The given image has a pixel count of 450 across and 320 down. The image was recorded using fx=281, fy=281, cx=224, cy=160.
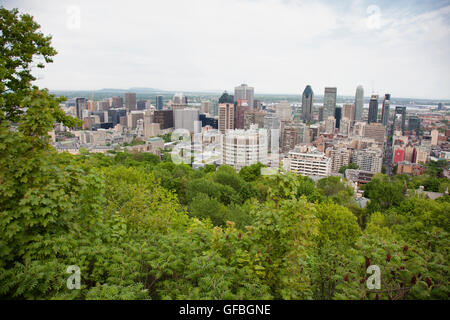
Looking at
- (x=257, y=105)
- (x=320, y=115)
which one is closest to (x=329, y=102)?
(x=320, y=115)

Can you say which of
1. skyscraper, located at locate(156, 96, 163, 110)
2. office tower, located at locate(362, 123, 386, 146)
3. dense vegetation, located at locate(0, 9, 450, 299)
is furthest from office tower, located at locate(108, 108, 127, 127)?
dense vegetation, located at locate(0, 9, 450, 299)

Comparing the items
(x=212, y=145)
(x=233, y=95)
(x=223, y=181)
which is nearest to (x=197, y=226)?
(x=223, y=181)

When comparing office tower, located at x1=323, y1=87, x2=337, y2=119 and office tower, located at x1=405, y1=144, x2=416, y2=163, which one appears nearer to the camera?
office tower, located at x1=405, y1=144, x2=416, y2=163

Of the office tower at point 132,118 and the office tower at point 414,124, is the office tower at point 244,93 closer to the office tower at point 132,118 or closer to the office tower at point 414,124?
the office tower at point 414,124

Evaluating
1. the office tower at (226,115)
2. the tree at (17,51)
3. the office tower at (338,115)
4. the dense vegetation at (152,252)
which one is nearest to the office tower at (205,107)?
the office tower at (226,115)

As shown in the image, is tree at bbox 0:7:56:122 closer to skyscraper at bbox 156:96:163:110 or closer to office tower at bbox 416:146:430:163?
office tower at bbox 416:146:430:163

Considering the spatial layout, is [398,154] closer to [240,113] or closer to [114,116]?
[240,113]
